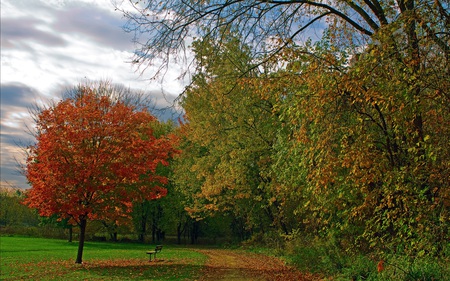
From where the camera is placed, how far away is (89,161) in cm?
1739

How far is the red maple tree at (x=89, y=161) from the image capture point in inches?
675

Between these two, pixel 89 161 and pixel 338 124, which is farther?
pixel 89 161

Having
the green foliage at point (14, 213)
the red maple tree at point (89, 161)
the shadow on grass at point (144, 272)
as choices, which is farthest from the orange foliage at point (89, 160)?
the green foliage at point (14, 213)

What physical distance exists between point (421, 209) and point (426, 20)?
13.5 feet

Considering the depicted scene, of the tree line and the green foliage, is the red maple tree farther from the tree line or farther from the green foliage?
the green foliage

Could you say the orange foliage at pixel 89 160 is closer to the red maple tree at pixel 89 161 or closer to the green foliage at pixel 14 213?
the red maple tree at pixel 89 161

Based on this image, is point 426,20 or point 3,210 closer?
point 426,20

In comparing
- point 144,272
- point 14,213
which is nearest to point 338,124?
point 144,272

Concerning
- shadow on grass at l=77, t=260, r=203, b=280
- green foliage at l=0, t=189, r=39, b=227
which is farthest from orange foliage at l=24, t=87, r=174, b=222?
green foliage at l=0, t=189, r=39, b=227

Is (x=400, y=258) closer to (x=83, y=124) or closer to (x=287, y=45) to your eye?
(x=287, y=45)

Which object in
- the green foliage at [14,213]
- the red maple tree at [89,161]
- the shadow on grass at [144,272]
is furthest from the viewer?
the green foliage at [14,213]

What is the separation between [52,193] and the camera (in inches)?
667

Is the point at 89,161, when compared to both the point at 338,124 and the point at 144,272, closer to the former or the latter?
the point at 144,272

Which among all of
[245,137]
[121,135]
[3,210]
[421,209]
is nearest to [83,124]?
[121,135]
